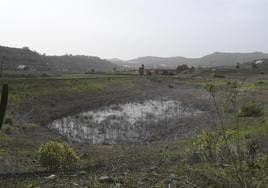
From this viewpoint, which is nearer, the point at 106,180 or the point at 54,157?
the point at 106,180

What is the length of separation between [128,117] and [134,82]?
25827mm

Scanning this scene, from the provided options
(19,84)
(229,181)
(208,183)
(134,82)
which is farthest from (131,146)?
(134,82)

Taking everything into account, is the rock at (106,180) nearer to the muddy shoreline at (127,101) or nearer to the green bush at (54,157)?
the green bush at (54,157)

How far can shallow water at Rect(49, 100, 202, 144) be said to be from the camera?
979 inches

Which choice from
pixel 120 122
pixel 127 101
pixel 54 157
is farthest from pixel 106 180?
pixel 127 101

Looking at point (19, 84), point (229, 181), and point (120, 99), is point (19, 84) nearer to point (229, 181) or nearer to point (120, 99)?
point (120, 99)

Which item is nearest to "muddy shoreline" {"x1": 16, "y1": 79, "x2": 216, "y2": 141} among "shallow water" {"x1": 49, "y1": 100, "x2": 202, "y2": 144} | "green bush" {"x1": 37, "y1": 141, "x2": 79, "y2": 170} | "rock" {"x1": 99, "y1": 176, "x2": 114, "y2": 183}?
"shallow water" {"x1": 49, "y1": 100, "x2": 202, "y2": 144}

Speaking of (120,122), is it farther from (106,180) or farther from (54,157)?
(106,180)

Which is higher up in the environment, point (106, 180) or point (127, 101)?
point (106, 180)

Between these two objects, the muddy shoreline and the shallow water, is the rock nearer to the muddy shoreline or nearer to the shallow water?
the shallow water

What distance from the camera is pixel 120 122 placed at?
3003 cm

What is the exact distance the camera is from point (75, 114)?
33.7m

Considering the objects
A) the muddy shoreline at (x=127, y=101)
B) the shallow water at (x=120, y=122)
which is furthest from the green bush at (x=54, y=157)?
the muddy shoreline at (x=127, y=101)

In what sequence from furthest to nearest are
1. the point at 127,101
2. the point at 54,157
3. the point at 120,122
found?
the point at 127,101 → the point at 120,122 → the point at 54,157
